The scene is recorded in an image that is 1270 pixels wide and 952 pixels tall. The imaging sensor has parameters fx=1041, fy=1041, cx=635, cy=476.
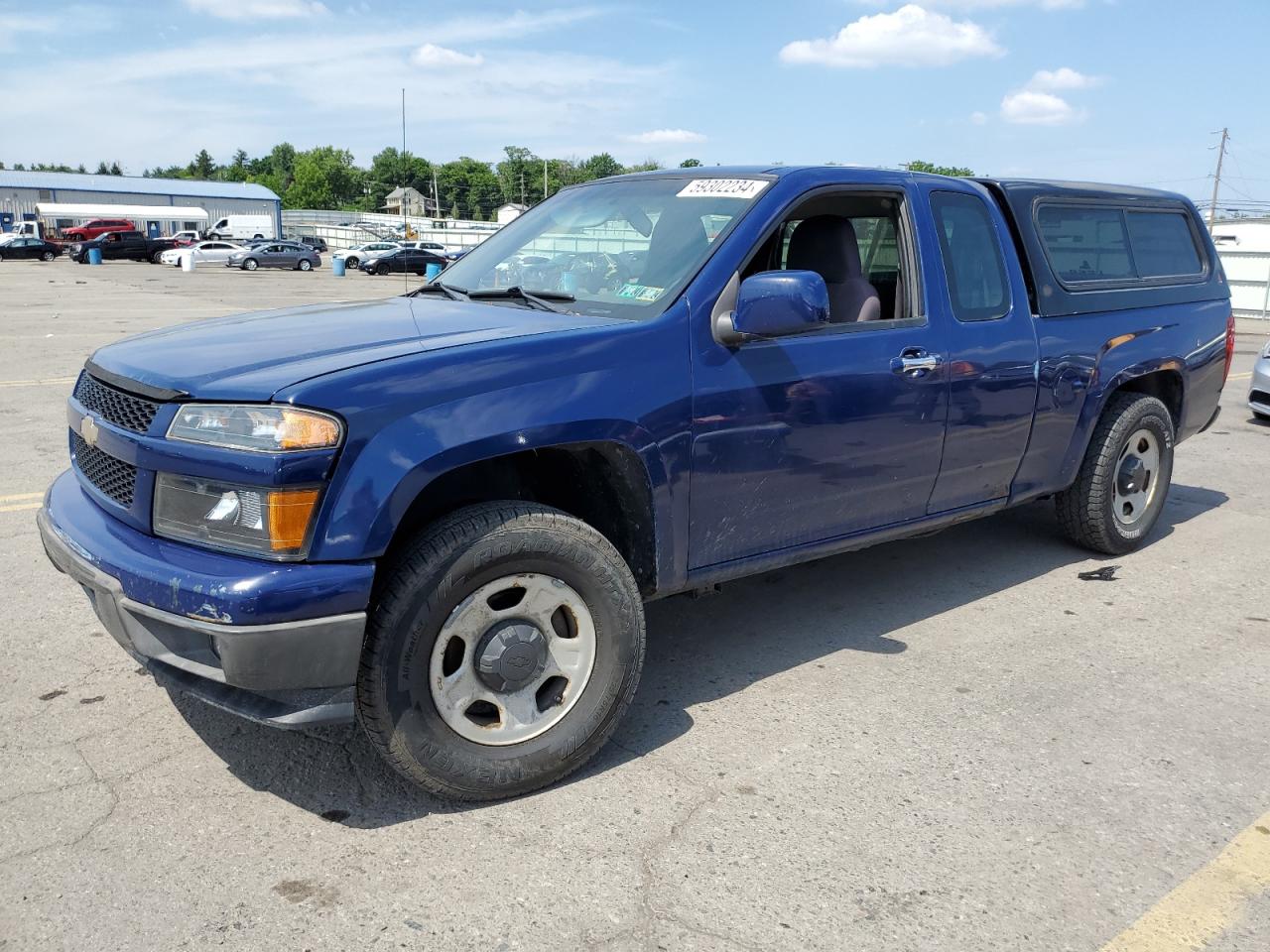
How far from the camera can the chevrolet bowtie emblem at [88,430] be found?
3.10m

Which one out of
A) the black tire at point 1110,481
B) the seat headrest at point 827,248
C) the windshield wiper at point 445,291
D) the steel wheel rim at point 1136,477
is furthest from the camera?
the steel wheel rim at point 1136,477

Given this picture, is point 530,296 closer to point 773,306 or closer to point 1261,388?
point 773,306

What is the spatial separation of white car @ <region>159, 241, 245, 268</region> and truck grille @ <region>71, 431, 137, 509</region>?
154 feet

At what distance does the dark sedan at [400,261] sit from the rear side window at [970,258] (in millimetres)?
42971

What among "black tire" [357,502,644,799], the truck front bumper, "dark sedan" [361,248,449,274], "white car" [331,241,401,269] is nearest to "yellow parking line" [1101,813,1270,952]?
"black tire" [357,502,644,799]

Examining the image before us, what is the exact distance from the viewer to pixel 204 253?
154ft

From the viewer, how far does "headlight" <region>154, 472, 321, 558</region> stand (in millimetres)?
2604

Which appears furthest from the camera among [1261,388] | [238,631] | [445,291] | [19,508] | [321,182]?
[321,182]

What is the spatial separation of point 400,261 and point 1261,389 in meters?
41.3

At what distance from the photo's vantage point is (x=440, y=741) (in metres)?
2.89

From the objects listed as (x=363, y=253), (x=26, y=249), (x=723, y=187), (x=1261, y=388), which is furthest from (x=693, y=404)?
(x=26, y=249)

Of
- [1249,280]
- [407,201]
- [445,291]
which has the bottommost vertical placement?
[445,291]

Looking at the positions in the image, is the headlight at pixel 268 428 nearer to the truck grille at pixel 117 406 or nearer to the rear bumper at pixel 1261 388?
the truck grille at pixel 117 406

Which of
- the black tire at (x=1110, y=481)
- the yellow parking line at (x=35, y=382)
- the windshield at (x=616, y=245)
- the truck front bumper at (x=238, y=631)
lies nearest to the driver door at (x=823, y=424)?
the windshield at (x=616, y=245)
